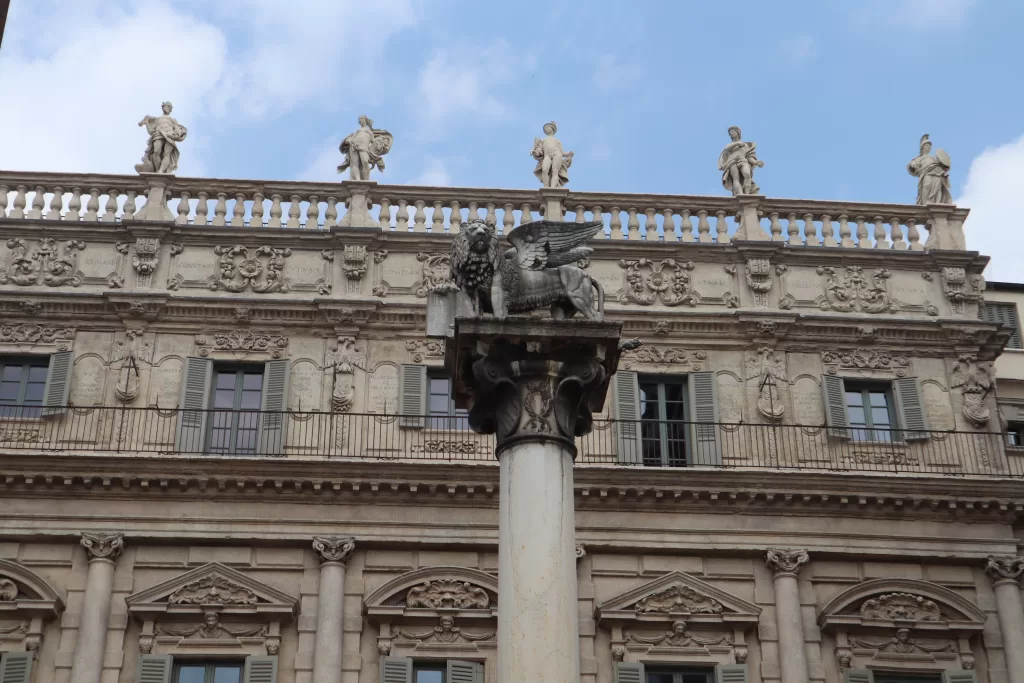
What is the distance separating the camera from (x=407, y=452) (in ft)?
91.7

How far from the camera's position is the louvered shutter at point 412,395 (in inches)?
1113

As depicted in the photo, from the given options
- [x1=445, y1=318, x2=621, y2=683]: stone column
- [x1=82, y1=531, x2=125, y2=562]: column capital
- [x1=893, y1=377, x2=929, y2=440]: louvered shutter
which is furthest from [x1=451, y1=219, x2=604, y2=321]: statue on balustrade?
[x1=893, y1=377, x2=929, y2=440]: louvered shutter

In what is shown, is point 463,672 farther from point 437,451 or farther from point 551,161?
point 551,161

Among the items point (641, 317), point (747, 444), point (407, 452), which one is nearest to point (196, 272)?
point (407, 452)

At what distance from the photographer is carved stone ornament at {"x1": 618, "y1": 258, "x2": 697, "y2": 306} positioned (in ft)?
98.5

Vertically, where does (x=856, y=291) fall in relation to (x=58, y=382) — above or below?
above

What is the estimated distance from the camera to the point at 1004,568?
2728 centimetres

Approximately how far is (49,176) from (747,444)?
49.2 ft

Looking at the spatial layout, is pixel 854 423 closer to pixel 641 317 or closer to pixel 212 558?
pixel 641 317

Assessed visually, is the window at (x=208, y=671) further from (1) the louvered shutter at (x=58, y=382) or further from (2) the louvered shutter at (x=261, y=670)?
(1) the louvered shutter at (x=58, y=382)

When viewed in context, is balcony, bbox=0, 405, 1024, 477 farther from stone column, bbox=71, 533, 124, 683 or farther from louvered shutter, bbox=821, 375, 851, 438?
stone column, bbox=71, 533, 124, 683

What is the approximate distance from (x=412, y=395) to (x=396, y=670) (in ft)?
17.9

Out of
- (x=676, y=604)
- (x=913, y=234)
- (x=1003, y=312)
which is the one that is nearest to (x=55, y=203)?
(x=676, y=604)

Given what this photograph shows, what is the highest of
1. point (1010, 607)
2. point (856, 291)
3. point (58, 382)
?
point (856, 291)
